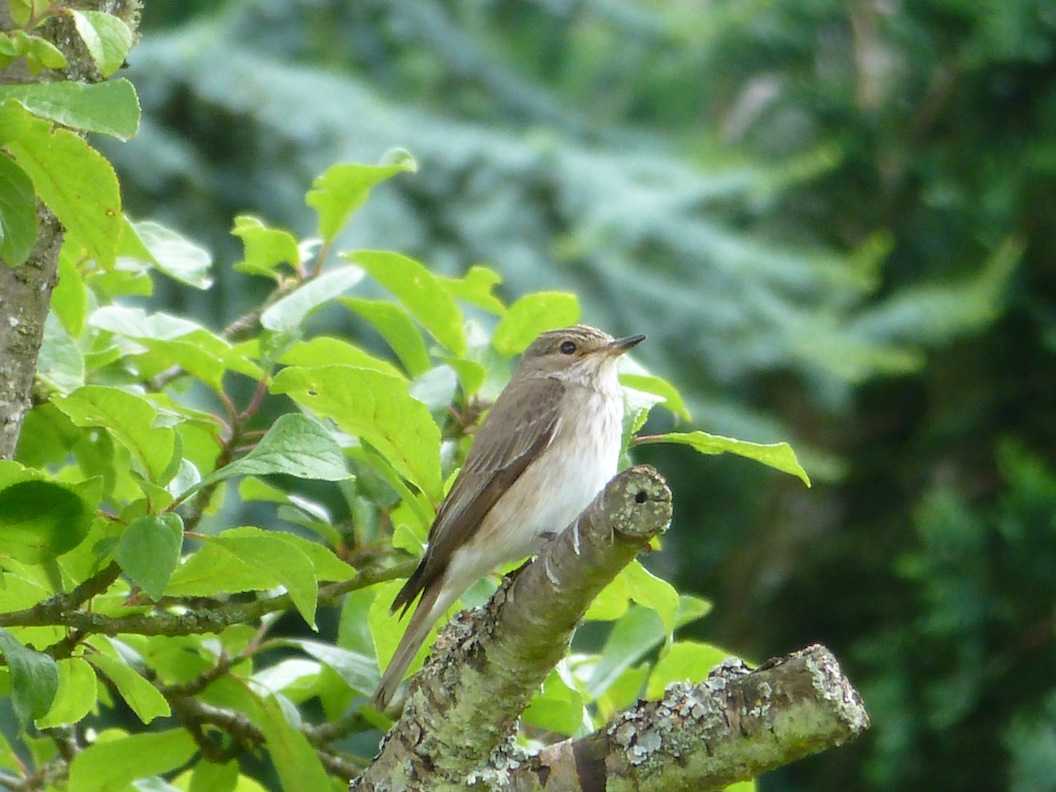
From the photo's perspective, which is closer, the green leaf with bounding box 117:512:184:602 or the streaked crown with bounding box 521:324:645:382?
the green leaf with bounding box 117:512:184:602

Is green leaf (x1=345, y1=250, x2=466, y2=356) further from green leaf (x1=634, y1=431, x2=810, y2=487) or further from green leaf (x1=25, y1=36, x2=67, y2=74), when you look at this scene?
green leaf (x1=25, y1=36, x2=67, y2=74)

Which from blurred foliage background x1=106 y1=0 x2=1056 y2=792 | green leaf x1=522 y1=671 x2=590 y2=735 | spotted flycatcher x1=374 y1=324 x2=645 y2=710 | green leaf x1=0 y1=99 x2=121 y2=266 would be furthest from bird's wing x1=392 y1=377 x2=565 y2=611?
blurred foliage background x1=106 y1=0 x2=1056 y2=792

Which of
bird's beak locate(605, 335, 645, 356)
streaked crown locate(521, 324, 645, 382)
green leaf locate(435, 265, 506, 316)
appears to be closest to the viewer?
green leaf locate(435, 265, 506, 316)

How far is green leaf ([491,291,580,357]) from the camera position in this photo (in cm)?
209

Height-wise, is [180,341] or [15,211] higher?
[15,211]

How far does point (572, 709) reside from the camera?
1896 millimetres

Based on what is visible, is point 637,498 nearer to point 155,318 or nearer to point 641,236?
point 155,318

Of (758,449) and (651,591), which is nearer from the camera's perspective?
(758,449)

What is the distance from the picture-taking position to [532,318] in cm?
213

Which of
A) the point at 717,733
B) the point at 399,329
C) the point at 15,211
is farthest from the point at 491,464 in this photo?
the point at 15,211

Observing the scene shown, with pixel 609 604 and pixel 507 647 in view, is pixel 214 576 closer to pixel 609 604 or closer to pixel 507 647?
pixel 507 647

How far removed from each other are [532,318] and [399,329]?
0.73 feet

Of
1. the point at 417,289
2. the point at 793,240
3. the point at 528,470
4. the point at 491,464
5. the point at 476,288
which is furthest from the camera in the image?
the point at 793,240

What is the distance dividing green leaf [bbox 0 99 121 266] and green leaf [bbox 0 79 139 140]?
0.05 meters
